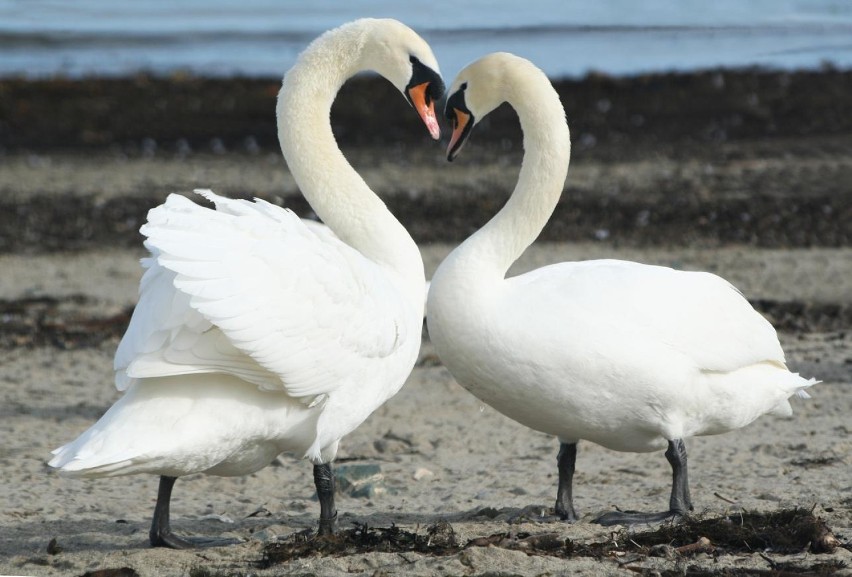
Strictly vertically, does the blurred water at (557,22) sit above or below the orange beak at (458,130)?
above

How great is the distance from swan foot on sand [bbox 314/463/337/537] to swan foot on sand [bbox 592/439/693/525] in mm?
986

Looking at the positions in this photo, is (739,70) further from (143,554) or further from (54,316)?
(143,554)

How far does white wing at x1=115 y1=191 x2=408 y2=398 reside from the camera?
4.12 metres

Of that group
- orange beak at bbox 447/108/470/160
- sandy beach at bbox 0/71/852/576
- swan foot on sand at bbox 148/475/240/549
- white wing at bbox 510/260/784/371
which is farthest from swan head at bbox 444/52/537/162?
swan foot on sand at bbox 148/475/240/549

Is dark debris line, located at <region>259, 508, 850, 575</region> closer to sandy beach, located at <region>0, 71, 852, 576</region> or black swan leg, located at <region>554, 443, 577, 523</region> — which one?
sandy beach, located at <region>0, 71, 852, 576</region>

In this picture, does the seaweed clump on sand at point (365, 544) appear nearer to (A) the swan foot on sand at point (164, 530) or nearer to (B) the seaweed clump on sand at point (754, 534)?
(A) the swan foot on sand at point (164, 530)

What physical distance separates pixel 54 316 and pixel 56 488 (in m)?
3.44


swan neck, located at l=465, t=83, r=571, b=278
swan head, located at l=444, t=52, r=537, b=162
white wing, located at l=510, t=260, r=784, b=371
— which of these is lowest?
white wing, located at l=510, t=260, r=784, b=371

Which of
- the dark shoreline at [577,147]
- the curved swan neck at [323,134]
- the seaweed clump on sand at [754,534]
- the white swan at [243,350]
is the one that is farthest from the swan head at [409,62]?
the dark shoreline at [577,147]

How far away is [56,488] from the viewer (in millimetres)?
5801

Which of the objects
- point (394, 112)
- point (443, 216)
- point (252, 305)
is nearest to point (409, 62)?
point (252, 305)

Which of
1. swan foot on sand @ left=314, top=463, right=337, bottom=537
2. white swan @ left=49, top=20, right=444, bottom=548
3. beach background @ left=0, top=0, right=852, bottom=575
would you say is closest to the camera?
white swan @ left=49, top=20, right=444, bottom=548

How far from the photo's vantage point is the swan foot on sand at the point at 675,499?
499 centimetres

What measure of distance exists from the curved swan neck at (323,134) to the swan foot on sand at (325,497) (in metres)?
1.02
